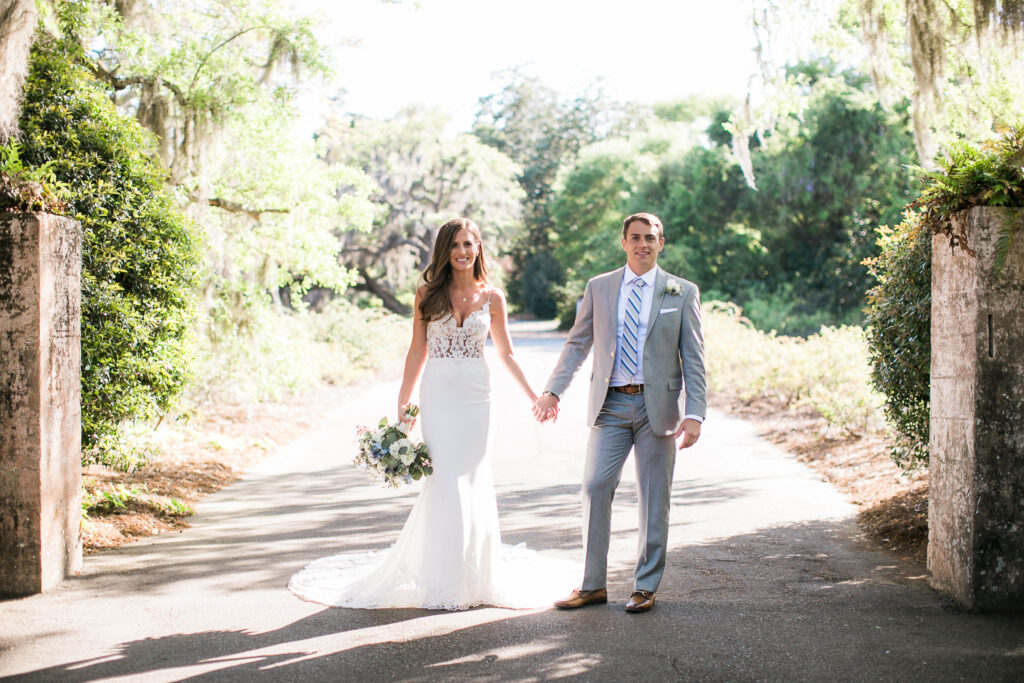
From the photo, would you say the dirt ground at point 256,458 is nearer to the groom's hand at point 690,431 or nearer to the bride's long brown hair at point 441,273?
the groom's hand at point 690,431

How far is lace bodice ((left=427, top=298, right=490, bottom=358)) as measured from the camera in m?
5.67

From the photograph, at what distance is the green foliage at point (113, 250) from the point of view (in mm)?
6863

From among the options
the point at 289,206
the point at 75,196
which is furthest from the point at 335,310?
the point at 75,196

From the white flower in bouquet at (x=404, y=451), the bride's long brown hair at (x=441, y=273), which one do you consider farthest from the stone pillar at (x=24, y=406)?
the bride's long brown hair at (x=441, y=273)

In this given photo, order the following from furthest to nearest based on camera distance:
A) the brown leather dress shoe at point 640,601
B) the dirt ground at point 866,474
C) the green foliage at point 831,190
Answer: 1. the green foliage at point 831,190
2. the dirt ground at point 866,474
3. the brown leather dress shoe at point 640,601

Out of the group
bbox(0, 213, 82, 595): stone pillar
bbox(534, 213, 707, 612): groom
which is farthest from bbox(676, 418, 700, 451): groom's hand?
bbox(0, 213, 82, 595): stone pillar

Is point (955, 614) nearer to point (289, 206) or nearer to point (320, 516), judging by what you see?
point (320, 516)

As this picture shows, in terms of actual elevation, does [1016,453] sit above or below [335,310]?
below

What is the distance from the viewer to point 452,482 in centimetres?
550

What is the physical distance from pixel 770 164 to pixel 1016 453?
101ft

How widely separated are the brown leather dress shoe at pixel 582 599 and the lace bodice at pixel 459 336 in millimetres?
1550

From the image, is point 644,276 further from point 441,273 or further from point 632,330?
point 441,273

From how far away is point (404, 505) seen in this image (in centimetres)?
833

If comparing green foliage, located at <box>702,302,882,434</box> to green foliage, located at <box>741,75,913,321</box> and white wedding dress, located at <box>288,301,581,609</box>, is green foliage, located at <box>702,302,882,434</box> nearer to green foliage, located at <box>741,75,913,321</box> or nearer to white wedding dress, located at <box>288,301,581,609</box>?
white wedding dress, located at <box>288,301,581,609</box>
